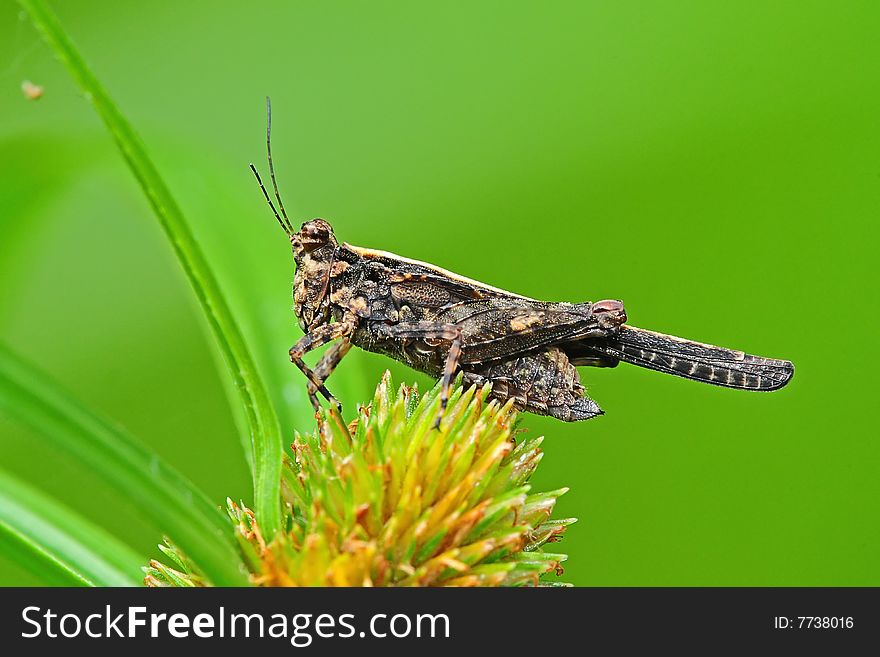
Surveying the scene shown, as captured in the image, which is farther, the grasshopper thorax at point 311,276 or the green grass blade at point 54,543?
the grasshopper thorax at point 311,276

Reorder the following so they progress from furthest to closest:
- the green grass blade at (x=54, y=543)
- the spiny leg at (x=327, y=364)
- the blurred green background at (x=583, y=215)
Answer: the blurred green background at (x=583, y=215) → the spiny leg at (x=327, y=364) → the green grass blade at (x=54, y=543)

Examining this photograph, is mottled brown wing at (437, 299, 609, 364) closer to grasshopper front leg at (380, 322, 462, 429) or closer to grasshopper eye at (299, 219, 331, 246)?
grasshopper front leg at (380, 322, 462, 429)

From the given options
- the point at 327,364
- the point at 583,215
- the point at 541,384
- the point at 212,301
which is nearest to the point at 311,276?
the point at 327,364

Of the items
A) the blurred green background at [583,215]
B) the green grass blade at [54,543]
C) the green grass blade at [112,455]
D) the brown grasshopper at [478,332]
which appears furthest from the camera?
the blurred green background at [583,215]

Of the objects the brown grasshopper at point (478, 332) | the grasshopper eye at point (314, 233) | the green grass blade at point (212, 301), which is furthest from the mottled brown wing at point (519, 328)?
the green grass blade at point (212, 301)

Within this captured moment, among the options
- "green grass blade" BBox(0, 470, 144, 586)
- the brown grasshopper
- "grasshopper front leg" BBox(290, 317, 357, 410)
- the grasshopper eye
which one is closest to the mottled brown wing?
the brown grasshopper

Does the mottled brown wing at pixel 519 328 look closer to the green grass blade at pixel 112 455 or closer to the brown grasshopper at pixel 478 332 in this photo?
the brown grasshopper at pixel 478 332

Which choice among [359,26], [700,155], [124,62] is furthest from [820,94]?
[124,62]
